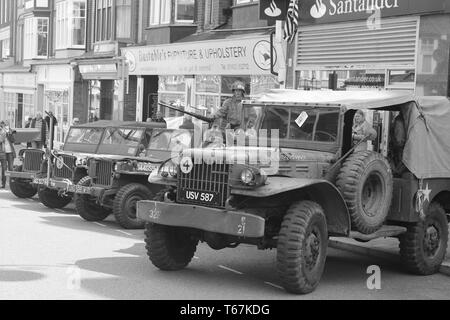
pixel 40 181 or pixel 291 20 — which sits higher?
pixel 291 20

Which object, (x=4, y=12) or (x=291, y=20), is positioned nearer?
(x=291, y=20)

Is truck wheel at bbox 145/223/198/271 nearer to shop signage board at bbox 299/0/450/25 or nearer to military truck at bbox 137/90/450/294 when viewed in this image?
military truck at bbox 137/90/450/294

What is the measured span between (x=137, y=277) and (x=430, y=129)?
3951 mm

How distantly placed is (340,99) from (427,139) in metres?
1.22

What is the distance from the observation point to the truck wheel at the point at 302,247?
7.78m

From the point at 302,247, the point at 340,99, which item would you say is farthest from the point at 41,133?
the point at 302,247

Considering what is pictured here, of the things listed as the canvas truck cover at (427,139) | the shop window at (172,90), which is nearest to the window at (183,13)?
the shop window at (172,90)

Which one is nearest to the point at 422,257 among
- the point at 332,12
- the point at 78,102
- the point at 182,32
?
the point at 332,12

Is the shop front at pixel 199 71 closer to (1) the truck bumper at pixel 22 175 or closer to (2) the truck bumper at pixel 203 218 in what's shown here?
(1) the truck bumper at pixel 22 175

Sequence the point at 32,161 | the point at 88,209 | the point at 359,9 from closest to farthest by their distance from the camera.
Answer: the point at 88,209
the point at 32,161
the point at 359,9

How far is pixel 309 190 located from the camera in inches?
332

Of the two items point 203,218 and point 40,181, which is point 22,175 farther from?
point 203,218

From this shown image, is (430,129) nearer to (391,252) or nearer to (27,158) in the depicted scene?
(391,252)

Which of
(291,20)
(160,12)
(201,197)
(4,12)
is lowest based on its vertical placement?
(201,197)
